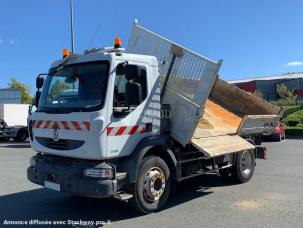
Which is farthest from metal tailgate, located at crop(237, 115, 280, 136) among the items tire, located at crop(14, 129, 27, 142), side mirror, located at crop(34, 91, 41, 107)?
tire, located at crop(14, 129, 27, 142)

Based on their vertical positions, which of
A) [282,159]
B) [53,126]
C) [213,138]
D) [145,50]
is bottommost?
[282,159]

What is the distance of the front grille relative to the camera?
22.0 feet

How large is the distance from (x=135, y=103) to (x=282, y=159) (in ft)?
27.9

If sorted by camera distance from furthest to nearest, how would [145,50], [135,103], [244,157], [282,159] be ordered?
[282,159] < [244,157] < [145,50] < [135,103]

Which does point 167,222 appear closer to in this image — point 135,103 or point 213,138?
point 135,103

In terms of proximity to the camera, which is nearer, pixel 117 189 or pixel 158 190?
pixel 117 189

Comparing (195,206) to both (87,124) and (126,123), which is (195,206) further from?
(87,124)

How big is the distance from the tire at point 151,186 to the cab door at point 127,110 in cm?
43

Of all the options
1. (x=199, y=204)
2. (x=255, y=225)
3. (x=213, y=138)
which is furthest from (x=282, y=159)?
(x=255, y=225)

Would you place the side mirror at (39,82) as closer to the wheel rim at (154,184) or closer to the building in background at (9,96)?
the wheel rim at (154,184)

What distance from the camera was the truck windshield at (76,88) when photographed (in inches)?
266

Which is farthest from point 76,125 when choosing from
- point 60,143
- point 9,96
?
point 9,96

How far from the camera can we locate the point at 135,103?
694 centimetres

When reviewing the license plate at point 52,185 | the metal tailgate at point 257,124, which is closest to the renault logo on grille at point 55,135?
the license plate at point 52,185
